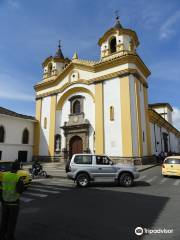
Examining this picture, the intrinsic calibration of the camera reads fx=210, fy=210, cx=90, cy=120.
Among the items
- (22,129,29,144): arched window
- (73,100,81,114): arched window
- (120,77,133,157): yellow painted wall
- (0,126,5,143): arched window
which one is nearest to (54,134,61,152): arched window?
(73,100,81,114): arched window

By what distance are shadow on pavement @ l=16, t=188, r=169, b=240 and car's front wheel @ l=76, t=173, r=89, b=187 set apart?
246cm

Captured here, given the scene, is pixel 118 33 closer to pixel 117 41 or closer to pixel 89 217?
pixel 117 41

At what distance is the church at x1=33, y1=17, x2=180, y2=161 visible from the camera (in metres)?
21.9

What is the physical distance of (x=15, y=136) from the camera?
88.4 ft

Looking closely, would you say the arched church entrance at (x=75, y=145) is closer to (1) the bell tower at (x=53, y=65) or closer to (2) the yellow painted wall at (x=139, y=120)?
(2) the yellow painted wall at (x=139, y=120)

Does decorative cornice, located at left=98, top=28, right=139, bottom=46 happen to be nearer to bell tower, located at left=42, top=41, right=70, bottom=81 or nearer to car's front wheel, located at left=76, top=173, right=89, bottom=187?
bell tower, located at left=42, top=41, right=70, bottom=81

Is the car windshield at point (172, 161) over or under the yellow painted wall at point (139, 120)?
under

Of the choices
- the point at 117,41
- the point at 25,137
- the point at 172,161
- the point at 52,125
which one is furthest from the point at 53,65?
the point at 172,161

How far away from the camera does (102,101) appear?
2367 cm

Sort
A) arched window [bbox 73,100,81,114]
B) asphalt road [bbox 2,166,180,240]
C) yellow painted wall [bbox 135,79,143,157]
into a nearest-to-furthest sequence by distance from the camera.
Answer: asphalt road [bbox 2,166,180,240]
yellow painted wall [bbox 135,79,143,157]
arched window [bbox 73,100,81,114]

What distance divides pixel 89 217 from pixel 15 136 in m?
23.0

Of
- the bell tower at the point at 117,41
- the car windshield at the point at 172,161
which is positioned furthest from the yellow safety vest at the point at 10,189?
the bell tower at the point at 117,41

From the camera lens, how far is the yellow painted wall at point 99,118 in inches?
891

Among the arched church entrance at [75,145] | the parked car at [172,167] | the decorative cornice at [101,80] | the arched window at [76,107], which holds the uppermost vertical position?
the decorative cornice at [101,80]
